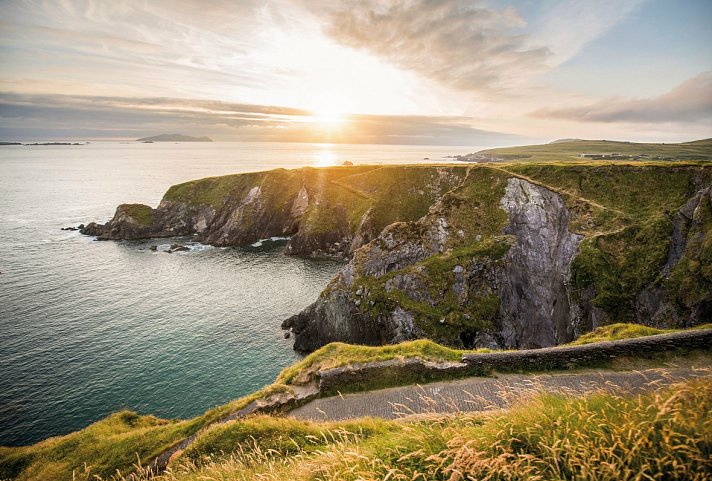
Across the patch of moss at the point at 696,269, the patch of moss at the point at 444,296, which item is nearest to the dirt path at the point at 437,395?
the patch of moss at the point at 444,296

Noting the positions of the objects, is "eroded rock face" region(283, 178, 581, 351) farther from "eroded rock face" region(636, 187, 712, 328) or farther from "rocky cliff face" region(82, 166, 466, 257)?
"rocky cliff face" region(82, 166, 466, 257)

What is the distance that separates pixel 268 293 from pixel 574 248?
46.1 m

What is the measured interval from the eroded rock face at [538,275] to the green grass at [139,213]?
94367 millimetres

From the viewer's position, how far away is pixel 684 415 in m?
4.79

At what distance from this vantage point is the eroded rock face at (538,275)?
38.5 meters

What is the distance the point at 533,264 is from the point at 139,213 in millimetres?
101227

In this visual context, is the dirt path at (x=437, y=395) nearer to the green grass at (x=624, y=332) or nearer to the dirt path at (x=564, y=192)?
the green grass at (x=624, y=332)

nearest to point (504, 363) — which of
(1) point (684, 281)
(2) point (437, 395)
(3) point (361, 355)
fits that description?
(2) point (437, 395)

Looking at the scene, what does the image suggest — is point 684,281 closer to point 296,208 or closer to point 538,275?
point 538,275

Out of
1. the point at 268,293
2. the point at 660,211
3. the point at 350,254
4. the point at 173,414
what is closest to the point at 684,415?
the point at 173,414

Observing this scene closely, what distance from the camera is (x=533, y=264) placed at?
1703 inches

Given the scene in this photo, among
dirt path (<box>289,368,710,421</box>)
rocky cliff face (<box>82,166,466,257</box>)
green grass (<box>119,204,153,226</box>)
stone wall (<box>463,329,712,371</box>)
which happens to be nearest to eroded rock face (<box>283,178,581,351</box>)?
stone wall (<box>463,329,712,371</box>)

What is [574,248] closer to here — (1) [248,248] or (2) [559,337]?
(2) [559,337]

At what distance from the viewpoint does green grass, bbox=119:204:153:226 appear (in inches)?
3772
